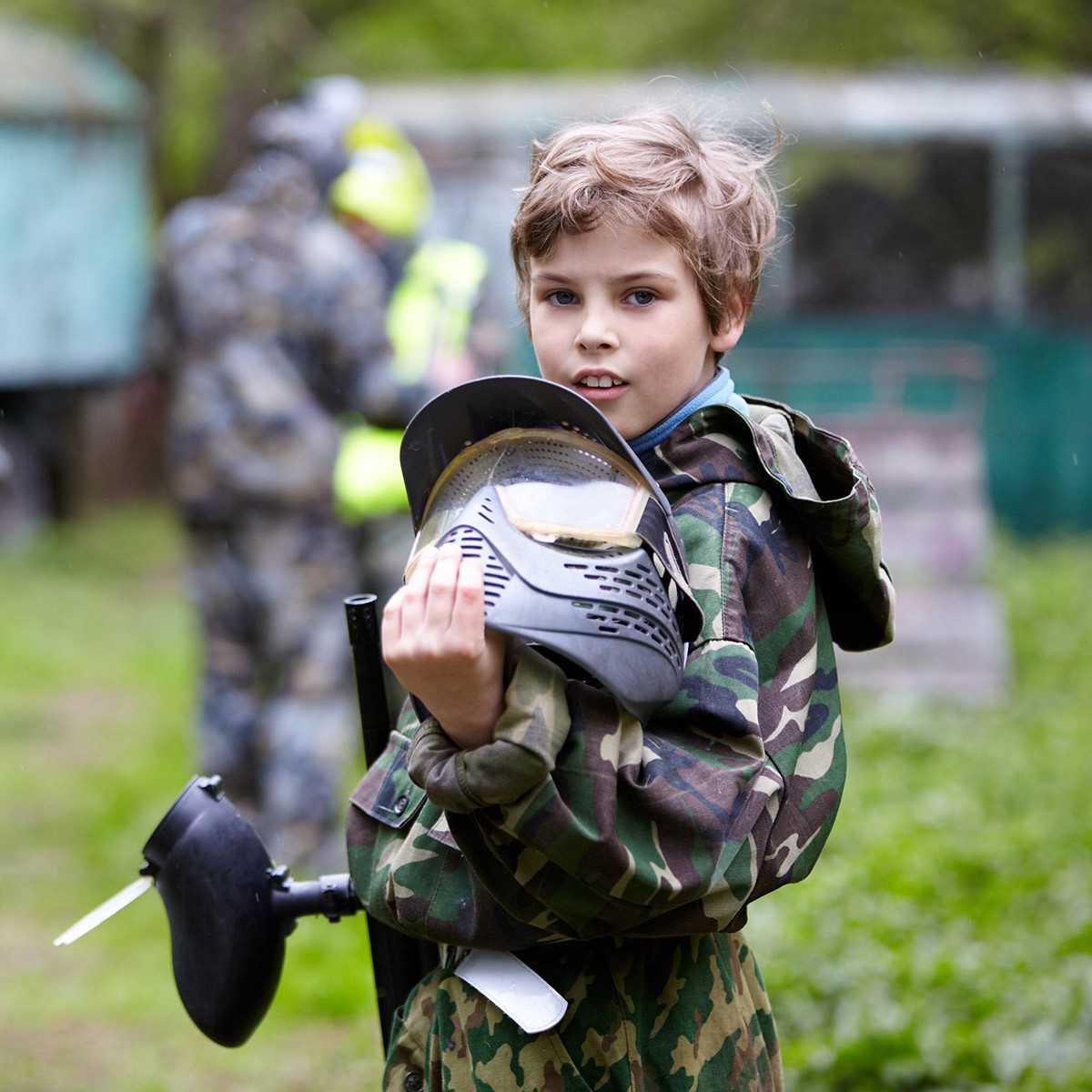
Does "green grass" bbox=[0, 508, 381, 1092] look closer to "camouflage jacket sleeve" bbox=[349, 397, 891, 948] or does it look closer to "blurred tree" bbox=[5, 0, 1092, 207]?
"camouflage jacket sleeve" bbox=[349, 397, 891, 948]

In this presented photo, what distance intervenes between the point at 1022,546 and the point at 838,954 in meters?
8.17

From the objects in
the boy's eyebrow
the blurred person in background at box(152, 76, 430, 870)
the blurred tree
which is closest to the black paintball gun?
the boy's eyebrow

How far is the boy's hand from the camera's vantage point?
5.09ft

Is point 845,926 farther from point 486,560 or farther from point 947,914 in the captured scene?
point 486,560

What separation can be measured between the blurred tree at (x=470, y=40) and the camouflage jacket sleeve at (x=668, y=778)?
507 inches

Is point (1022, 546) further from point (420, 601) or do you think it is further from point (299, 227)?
point (420, 601)

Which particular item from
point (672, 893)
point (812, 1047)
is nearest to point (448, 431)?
point (672, 893)

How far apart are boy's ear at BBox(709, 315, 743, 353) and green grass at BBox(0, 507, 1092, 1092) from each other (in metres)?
2.25

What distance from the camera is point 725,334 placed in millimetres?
1946

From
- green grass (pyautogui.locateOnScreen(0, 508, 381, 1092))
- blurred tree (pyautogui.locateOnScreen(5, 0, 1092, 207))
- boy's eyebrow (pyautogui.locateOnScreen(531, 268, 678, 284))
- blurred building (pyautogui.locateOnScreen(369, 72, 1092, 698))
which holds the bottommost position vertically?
green grass (pyautogui.locateOnScreen(0, 508, 381, 1092))

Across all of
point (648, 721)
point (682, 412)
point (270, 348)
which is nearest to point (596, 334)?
point (682, 412)

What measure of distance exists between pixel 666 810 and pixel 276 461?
13.6ft

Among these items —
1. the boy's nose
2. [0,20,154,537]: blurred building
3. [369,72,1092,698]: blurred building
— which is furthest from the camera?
[369,72,1092,698]: blurred building

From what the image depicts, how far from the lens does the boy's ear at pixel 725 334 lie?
193 centimetres
